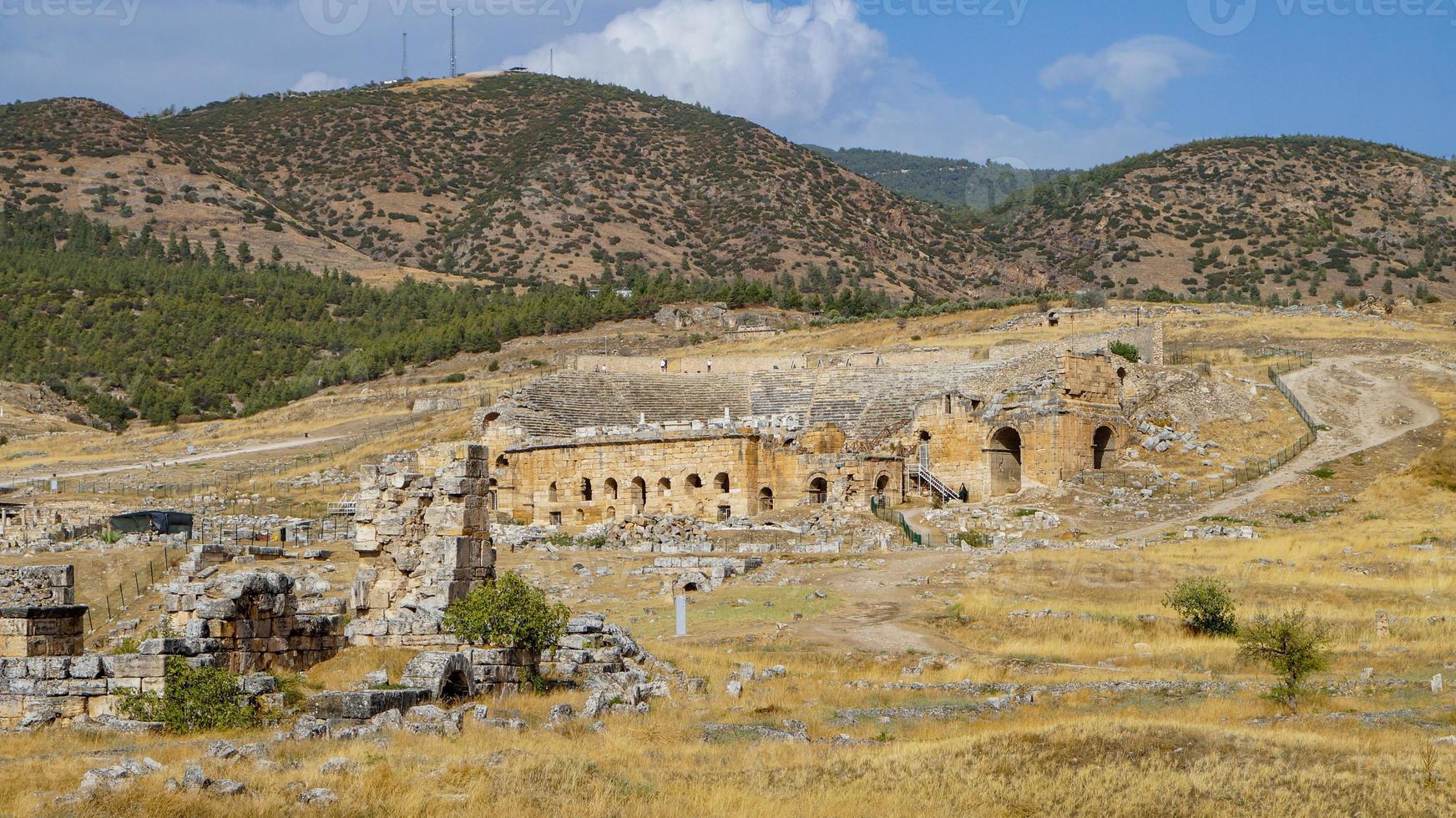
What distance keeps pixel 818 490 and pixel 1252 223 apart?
79520 millimetres

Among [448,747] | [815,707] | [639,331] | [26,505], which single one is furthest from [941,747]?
[639,331]

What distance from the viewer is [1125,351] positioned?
164 feet

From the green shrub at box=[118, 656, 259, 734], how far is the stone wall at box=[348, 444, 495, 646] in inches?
154

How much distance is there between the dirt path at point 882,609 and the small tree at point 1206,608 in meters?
3.64

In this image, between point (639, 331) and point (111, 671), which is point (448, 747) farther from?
point (639, 331)

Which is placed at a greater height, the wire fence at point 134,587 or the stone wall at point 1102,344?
the stone wall at point 1102,344

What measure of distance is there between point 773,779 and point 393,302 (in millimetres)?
84421

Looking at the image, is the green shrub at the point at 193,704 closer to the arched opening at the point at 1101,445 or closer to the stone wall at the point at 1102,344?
the arched opening at the point at 1101,445

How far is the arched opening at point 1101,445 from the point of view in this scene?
42.7 metres

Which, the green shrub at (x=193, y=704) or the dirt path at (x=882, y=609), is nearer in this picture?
the green shrub at (x=193, y=704)

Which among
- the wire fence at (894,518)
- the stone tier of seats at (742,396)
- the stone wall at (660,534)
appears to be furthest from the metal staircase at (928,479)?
the stone wall at (660,534)

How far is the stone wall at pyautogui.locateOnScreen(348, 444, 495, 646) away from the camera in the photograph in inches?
683

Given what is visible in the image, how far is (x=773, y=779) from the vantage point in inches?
464

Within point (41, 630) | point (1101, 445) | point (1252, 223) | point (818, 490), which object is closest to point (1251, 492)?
point (1101, 445)
